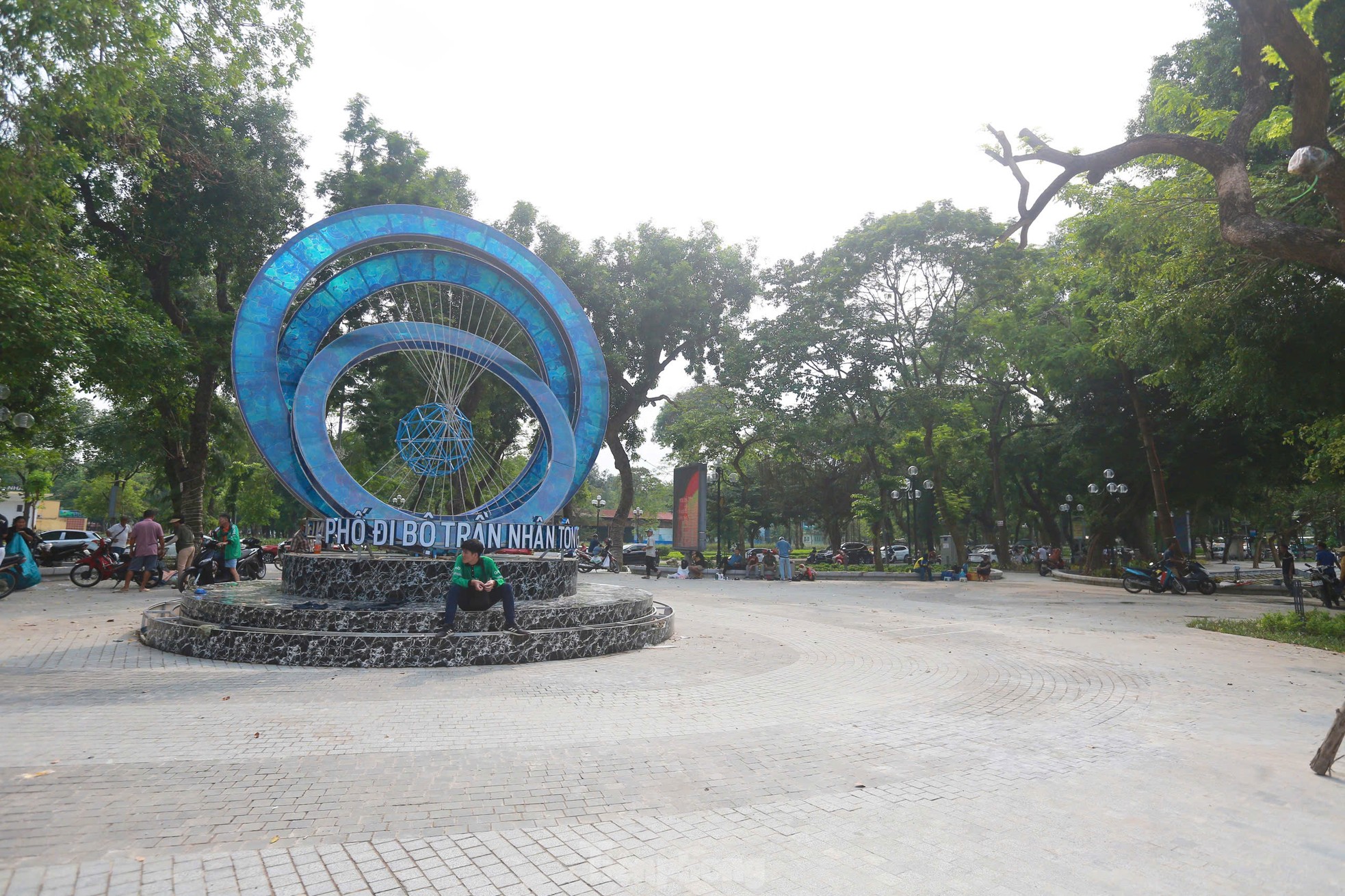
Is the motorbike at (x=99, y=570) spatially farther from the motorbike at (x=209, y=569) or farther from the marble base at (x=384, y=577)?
the marble base at (x=384, y=577)

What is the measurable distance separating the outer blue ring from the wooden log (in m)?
10.2

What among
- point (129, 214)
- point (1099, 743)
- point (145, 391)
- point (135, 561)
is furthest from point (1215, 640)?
point (129, 214)

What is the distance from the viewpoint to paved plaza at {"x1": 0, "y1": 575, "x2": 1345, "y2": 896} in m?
3.54

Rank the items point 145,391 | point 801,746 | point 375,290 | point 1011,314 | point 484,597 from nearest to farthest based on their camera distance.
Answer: point 801,746 < point 484,597 < point 375,290 < point 145,391 < point 1011,314

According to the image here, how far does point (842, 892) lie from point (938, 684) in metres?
5.06

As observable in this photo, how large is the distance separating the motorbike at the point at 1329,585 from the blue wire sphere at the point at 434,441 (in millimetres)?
18627

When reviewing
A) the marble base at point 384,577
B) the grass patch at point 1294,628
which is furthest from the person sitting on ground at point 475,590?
the grass patch at point 1294,628

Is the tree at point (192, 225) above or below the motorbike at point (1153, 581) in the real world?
above

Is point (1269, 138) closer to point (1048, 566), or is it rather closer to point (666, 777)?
point (666, 777)

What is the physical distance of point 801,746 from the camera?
5.61 metres

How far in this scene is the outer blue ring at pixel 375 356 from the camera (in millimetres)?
11812

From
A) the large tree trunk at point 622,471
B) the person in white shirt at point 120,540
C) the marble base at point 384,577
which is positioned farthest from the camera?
the large tree trunk at point 622,471

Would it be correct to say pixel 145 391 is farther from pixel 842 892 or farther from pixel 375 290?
pixel 842 892

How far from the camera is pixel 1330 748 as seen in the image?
193 inches
